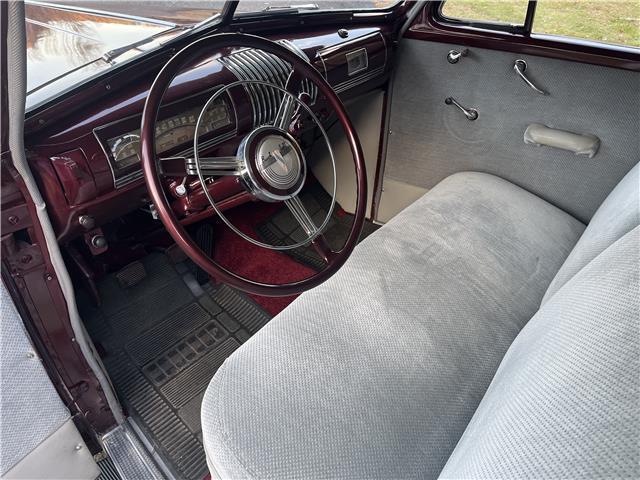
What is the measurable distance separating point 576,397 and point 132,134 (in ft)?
3.49

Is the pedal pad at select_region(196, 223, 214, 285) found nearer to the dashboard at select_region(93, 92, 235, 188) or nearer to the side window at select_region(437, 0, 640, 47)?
the dashboard at select_region(93, 92, 235, 188)

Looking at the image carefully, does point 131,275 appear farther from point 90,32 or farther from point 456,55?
point 456,55

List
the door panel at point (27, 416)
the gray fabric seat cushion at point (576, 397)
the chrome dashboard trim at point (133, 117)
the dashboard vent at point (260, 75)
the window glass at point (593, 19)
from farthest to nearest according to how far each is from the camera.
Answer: the window glass at point (593, 19) → the dashboard vent at point (260, 75) → the chrome dashboard trim at point (133, 117) → the door panel at point (27, 416) → the gray fabric seat cushion at point (576, 397)

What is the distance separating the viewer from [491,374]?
3.62 ft

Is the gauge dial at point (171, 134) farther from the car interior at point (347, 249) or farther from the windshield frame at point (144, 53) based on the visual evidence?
the windshield frame at point (144, 53)

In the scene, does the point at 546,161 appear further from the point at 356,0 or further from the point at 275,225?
the point at 275,225

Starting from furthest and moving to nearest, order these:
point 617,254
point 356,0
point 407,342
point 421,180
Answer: point 421,180 → point 356,0 → point 407,342 → point 617,254

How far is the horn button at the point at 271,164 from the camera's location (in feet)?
3.44

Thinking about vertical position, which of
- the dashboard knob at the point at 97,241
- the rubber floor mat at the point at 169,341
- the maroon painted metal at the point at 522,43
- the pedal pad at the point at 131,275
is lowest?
the rubber floor mat at the point at 169,341

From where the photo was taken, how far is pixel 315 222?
226cm

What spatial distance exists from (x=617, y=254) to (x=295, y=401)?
712 mm

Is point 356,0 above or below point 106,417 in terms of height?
above

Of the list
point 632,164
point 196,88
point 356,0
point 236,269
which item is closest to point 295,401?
point 196,88

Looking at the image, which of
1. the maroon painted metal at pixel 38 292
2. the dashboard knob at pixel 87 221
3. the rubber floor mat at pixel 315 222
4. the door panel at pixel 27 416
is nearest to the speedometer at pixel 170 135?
the dashboard knob at pixel 87 221
